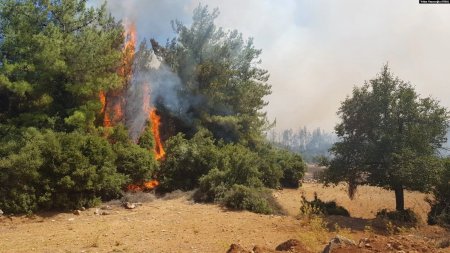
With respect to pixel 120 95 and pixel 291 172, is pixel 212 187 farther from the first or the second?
pixel 291 172

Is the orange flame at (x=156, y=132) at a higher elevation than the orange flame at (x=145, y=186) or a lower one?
higher

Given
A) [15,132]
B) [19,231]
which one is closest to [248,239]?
[19,231]

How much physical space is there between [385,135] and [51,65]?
17.0m

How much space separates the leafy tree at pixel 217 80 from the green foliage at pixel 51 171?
12.6 metres

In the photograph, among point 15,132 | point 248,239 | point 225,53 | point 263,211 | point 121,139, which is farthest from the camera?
point 225,53

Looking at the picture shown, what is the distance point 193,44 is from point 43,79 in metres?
15.4

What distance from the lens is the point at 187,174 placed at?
22.2 m

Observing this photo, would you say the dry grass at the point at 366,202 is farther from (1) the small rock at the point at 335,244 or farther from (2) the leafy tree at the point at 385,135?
(1) the small rock at the point at 335,244

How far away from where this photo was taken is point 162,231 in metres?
11.9

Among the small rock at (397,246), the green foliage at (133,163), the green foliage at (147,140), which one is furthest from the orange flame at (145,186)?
the small rock at (397,246)

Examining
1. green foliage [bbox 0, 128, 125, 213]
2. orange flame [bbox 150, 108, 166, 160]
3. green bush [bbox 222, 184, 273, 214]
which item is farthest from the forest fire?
green bush [bbox 222, 184, 273, 214]

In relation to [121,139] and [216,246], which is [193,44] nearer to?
[121,139]

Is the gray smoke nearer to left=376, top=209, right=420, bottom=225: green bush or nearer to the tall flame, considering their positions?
the tall flame

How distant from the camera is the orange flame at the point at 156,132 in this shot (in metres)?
27.1
